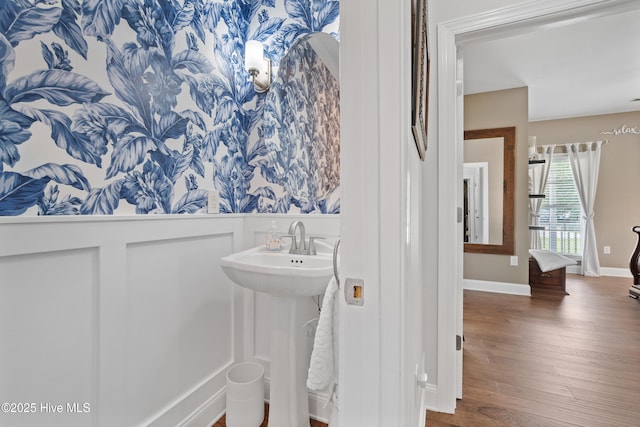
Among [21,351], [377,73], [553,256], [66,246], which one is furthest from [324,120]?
[553,256]

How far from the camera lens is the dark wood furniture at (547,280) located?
3.71m

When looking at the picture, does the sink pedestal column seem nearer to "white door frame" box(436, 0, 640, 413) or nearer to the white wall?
the white wall

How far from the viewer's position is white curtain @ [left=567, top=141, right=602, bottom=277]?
468 centimetres

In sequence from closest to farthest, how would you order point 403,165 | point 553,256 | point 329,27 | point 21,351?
point 403,165
point 21,351
point 329,27
point 553,256

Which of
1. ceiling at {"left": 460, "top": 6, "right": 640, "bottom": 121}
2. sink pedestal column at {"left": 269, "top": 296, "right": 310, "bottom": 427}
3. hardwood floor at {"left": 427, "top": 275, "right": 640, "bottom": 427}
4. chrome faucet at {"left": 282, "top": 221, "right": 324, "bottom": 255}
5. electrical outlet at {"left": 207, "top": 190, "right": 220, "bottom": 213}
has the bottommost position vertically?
hardwood floor at {"left": 427, "top": 275, "right": 640, "bottom": 427}

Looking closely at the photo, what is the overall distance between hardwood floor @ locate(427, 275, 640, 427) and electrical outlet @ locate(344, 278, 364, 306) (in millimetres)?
1325

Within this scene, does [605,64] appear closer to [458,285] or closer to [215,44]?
[458,285]

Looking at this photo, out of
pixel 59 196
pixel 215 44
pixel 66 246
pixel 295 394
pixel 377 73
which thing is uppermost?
pixel 215 44

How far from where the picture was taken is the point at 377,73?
0.54 metres

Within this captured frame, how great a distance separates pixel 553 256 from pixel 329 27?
4.04 m

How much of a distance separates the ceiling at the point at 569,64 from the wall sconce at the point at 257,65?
4.37 feet

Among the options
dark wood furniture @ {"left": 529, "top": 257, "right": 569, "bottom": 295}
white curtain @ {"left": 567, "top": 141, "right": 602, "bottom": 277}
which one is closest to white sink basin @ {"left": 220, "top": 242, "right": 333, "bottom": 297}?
dark wood furniture @ {"left": 529, "top": 257, "right": 569, "bottom": 295}

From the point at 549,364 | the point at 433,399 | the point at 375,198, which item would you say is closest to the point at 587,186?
the point at 549,364

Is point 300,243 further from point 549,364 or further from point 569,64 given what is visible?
point 569,64
